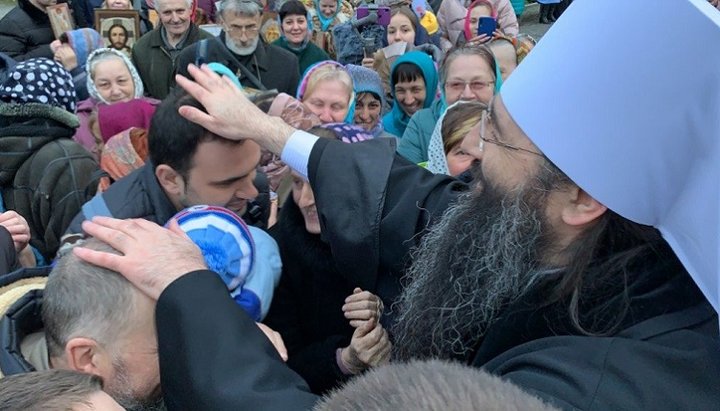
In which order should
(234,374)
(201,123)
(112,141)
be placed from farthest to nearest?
Result: (112,141), (201,123), (234,374)

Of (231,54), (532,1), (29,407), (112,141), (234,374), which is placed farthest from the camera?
(532,1)

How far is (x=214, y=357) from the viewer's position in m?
1.37

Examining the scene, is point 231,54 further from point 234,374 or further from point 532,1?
point 532,1

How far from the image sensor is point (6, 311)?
58.4 inches

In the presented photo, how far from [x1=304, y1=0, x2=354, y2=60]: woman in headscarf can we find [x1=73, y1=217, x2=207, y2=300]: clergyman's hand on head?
5101 millimetres

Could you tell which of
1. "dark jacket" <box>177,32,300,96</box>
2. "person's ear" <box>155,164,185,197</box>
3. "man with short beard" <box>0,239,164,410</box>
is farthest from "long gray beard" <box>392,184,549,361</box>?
"dark jacket" <box>177,32,300,96</box>

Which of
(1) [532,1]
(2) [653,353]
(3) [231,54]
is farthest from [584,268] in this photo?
(1) [532,1]

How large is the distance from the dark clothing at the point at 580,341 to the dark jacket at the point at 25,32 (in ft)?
13.7

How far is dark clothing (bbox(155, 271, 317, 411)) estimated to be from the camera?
133cm

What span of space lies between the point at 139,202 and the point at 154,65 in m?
3.07

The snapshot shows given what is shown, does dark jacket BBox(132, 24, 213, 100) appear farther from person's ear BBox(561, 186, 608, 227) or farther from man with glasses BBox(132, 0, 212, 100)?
person's ear BBox(561, 186, 608, 227)

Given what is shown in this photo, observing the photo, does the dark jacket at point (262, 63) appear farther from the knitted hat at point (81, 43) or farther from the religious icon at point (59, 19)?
the religious icon at point (59, 19)

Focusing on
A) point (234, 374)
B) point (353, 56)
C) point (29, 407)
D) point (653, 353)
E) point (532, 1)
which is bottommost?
point (532, 1)

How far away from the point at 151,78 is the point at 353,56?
1.76m
